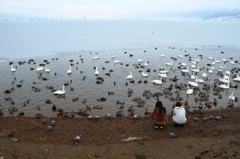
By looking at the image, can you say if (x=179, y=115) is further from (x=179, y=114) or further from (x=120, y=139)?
(x=120, y=139)

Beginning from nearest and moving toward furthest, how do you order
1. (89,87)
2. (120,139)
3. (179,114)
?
(120,139) < (179,114) < (89,87)

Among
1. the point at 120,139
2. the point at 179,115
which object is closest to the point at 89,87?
the point at 120,139

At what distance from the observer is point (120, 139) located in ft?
41.3

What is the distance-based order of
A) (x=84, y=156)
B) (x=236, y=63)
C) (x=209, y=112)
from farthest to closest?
→ (x=236, y=63) < (x=209, y=112) < (x=84, y=156)

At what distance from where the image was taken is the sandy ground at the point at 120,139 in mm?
11065

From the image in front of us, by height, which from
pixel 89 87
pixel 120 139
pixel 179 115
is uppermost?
pixel 179 115

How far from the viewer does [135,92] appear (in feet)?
75.3

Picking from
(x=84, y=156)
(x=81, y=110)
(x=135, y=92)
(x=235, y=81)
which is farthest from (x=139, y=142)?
(x=235, y=81)

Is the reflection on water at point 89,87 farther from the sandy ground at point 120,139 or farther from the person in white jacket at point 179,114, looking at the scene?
the person in white jacket at point 179,114

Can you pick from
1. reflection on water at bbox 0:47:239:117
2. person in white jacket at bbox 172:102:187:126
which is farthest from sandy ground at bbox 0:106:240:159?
reflection on water at bbox 0:47:239:117

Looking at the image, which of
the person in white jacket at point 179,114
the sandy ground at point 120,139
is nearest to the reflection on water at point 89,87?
the sandy ground at point 120,139

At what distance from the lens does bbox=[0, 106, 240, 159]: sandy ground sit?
11065mm

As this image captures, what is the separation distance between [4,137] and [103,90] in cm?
1204

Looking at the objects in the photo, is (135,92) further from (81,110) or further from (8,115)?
(8,115)
